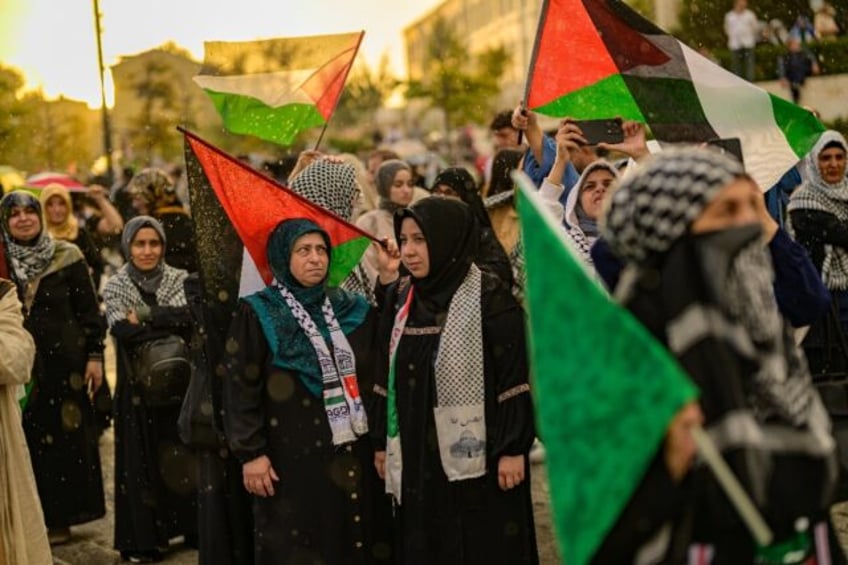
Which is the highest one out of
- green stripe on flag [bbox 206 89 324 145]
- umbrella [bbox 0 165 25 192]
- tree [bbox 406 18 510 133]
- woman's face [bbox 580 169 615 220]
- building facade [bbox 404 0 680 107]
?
building facade [bbox 404 0 680 107]

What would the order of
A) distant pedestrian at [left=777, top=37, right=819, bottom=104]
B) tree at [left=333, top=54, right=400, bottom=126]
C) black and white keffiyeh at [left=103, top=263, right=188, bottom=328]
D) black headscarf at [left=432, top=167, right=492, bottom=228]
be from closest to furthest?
black headscarf at [left=432, top=167, right=492, bottom=228] < black and white keffiyeh at [left=103, top=263, right=188, bottom=328] < distant pedestrian at [left=777, top=37, right=819, bottom=104] < tree at [left=333, top=54, right=400, bottom=126]

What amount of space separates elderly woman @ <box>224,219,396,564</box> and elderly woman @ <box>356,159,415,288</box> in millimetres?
2484

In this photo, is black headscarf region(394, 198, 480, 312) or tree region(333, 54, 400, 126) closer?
black headscarf region(394, 198, 480, 312)

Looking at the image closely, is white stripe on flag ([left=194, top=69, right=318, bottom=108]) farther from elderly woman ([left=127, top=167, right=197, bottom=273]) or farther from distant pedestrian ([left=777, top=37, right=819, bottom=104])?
distant pedestrian ([left=777, top=37, right=819, bottom=104])

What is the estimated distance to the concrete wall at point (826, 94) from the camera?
860 inches

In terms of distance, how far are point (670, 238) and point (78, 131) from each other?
17.1 metres

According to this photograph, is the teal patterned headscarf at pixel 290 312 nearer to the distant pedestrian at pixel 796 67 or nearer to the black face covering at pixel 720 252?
the black face covering at pixel 720 252

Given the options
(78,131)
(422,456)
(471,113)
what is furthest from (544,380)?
(471,113)

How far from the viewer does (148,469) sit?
27.9 feet

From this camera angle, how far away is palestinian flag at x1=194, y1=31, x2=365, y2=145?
9188 millimetres

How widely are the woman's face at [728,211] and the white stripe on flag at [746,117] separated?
116 inches

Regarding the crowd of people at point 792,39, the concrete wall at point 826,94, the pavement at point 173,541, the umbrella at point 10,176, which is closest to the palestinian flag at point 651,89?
the pavement at point 173,541

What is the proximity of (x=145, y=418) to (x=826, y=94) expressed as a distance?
16.0 metres

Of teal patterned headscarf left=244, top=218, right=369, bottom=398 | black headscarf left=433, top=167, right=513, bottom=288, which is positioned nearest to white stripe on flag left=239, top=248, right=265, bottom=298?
teal patterned headscarf left=244, top=218, right=369, bottom=398
